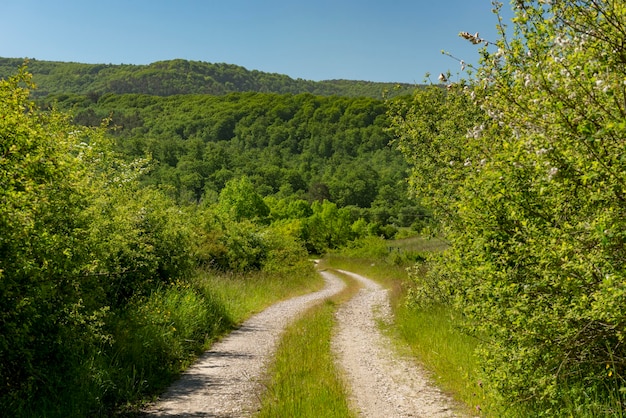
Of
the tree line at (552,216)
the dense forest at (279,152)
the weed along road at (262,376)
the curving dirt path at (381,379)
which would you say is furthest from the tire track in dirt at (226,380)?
the dense forest at (279,152)

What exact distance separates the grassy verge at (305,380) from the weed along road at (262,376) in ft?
0.97

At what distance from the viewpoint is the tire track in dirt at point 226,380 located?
8.39 meters

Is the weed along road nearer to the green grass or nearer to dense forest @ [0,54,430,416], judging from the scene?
dense forest @ [0,54,430,416]

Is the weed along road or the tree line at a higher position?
the tree line

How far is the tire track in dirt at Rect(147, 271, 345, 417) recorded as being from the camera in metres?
8.39

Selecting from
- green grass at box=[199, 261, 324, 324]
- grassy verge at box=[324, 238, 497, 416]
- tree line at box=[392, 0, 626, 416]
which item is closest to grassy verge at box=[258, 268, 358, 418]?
grassy verge at box=[324, 238, 497, 416]

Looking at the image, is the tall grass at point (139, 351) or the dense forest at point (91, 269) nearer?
the dense forest at point (91, 269)

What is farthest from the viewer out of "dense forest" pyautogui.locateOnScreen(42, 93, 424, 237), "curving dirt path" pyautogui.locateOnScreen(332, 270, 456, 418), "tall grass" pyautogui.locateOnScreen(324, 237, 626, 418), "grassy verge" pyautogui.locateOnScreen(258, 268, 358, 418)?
"dense forest" pyautogui.locateOnScreen(42, 93, 424, 237)

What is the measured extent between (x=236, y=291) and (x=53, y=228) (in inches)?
565

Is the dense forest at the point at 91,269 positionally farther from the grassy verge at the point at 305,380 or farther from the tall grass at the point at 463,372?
the tall grass at the point at 463,372

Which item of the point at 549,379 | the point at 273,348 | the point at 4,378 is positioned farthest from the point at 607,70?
the point at 273,348

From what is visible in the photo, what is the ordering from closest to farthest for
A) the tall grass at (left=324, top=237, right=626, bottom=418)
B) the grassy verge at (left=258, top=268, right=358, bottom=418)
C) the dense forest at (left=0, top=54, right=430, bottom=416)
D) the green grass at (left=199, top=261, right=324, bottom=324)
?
the tall grass at (left=324, top=237, right=626, bottom=418)
the dense forest at (left=0, top=54, right=430, bottom=416)
the grassy verge at (left=258, top=268, right=358, bottom=418)
the green grass at (left=199, top=261, right=324, bottom=324)

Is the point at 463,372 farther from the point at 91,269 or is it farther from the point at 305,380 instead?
the point at 91,269

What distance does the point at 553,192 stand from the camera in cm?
534
